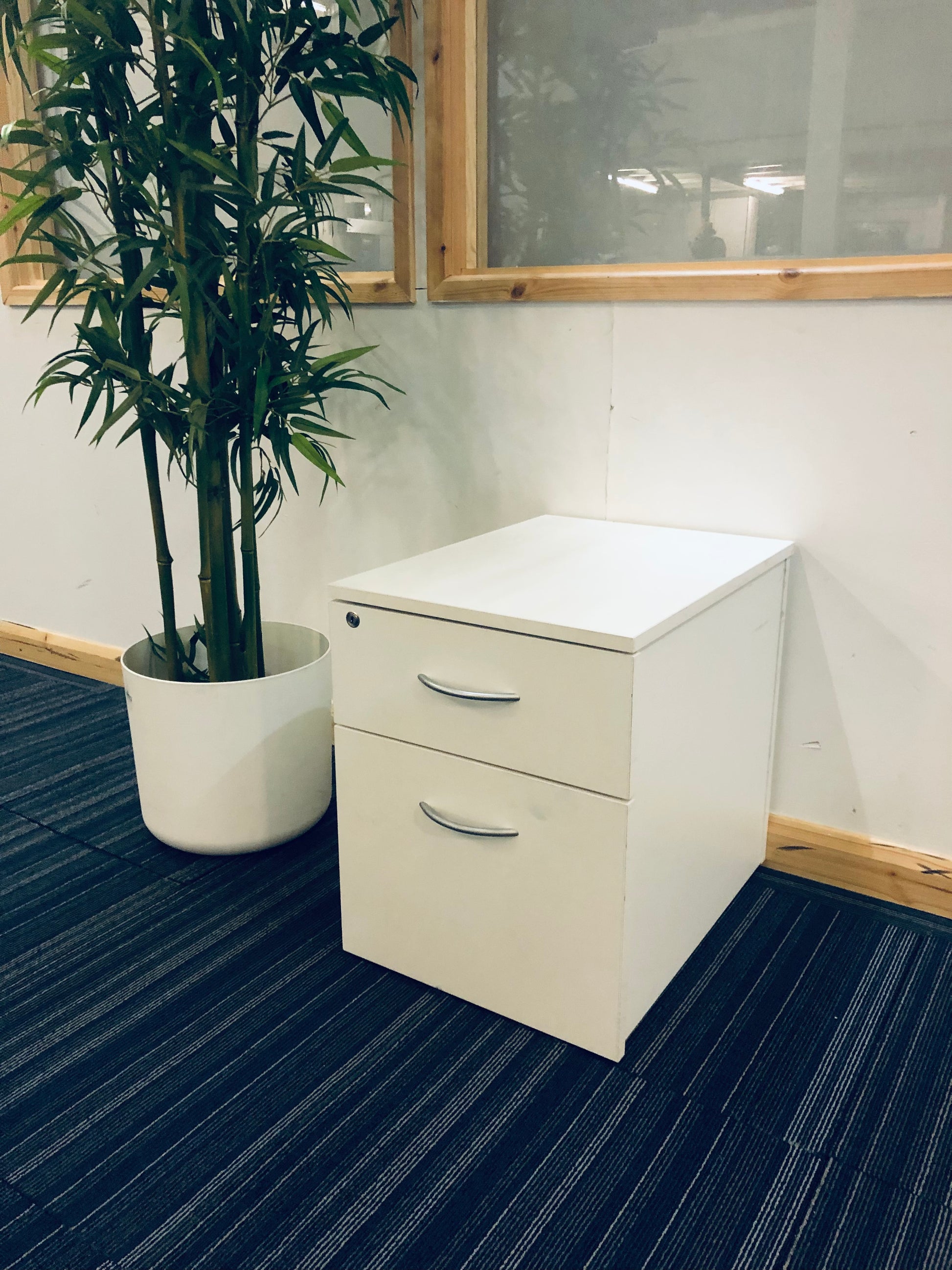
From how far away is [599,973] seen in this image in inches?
48.1

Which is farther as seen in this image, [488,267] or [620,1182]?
[488,267]

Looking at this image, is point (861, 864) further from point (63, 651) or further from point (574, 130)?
point (63, 651)

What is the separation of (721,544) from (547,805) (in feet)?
1.86

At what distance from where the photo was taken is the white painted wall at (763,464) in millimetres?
1485

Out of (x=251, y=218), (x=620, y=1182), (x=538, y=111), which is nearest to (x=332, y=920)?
(x=620, y=1182)

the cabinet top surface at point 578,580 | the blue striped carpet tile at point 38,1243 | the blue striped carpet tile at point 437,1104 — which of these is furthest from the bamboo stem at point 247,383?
the blue striped carpet tile at point 38,1243

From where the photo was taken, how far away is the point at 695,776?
4.43 feet

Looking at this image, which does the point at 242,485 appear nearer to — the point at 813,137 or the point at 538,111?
the point at 538,111

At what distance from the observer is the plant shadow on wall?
1.59 m

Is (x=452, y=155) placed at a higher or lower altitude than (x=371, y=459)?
higher

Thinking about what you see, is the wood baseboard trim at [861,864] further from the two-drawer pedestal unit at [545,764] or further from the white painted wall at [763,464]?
the two-drawer pedestal unit at [545,764]

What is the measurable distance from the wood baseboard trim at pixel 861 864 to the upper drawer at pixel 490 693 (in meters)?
0.66

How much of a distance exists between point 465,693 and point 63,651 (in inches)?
72.5

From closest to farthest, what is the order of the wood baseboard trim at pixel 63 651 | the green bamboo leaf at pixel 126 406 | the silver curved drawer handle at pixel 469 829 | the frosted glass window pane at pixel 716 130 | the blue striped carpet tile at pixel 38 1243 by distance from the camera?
the blue striped carpet tile at pixel 38 1243 → the silver curved drawer handle at pixel 469 829 → the frosted glass window pane at pixel 716 130 → the green bamboo leaf at pixel 126 406 → the wood baseboard trim at pixel 63 651
